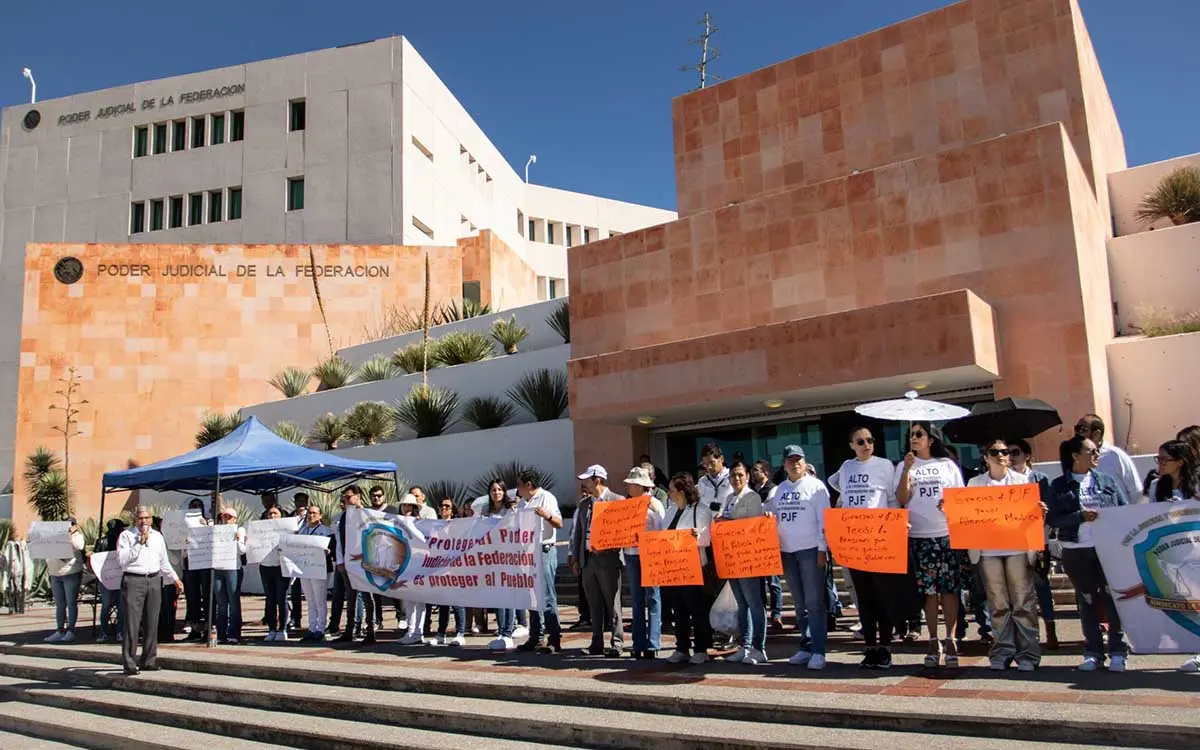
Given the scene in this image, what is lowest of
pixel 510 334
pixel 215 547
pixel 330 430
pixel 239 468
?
pixel 215 547

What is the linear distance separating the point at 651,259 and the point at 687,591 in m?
10.7

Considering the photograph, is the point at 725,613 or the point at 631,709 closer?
the point at 631,709

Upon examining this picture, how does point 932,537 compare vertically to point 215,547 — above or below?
below

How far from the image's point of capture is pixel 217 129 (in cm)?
3931

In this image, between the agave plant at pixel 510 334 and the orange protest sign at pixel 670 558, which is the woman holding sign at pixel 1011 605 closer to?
the orange protest sign at pixel 670 558

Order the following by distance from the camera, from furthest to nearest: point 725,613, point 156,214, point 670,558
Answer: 1. point 156,214
2. point 670,558
3. point 725,613

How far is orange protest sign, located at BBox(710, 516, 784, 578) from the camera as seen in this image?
323 inches

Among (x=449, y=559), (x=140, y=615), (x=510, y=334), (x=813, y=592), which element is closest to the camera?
(x=813, y=592)

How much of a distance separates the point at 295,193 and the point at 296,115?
10.8 ft

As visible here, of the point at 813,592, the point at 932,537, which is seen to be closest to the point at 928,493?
the point at 932,537

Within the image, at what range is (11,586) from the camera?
19312 mm

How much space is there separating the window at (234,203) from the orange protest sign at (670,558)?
33.8 meters

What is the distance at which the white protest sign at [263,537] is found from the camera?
1255 cm

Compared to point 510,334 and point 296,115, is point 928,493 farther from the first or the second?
point 296,115
